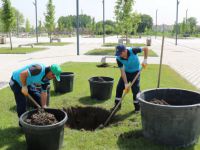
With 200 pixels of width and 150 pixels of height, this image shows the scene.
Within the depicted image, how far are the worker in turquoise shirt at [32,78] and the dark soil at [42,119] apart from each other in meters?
0.38

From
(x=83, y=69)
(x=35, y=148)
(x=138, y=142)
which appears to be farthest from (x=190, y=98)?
(x=83, y=69)

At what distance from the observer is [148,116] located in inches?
171

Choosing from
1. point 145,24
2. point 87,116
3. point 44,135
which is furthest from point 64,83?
point 145,24

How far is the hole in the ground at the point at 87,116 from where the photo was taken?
19.9 feet

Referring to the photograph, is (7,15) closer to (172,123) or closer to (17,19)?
(172,123)

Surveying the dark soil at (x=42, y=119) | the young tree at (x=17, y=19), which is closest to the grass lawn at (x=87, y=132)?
the dark soil at (x=42, y=119)

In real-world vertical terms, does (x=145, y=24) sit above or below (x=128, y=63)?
above

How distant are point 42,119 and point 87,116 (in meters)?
2.24

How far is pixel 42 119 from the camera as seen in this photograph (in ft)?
13.4

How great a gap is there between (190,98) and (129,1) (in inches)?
724

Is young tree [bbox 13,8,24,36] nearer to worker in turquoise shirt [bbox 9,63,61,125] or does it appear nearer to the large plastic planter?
worker in turquoise shirt [bbox 9,63,61,125]

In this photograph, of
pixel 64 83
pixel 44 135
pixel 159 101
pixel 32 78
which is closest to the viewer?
pixel 44 135

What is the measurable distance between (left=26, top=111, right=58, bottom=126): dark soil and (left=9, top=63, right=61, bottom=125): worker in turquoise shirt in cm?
38

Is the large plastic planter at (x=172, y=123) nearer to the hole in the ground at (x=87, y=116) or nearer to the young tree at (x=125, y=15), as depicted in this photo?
the hole in the ground at (x=87, y=116)
